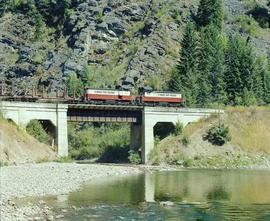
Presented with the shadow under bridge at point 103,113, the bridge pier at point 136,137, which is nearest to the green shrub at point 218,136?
the bridge pier at point 136,137

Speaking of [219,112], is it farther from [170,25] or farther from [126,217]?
[126,217]

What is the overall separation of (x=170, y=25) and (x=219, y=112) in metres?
53.5

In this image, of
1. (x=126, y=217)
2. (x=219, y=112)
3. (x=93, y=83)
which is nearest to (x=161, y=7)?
(x=93, y=83)

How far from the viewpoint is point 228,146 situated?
314 feet

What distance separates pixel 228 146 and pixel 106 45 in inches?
2776

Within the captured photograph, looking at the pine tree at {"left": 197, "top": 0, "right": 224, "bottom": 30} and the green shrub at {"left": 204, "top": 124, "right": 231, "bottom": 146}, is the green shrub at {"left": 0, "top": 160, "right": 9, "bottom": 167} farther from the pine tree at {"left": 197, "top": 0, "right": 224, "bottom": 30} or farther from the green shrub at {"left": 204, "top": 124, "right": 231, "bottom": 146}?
the pine tree at {"left": 197, "top": 0, "right": 224, "bottom": 30}

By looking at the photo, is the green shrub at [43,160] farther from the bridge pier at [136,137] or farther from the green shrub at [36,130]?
the bridge pier at [136,137]

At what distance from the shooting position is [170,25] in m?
151

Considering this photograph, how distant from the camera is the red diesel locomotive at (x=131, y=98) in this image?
93.2 metres

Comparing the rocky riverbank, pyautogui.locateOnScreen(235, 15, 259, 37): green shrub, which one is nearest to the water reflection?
the rocky riverbank

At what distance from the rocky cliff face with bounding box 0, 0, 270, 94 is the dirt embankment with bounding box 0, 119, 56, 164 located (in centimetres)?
5755

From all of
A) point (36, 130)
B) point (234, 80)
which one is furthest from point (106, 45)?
point (36, 130)

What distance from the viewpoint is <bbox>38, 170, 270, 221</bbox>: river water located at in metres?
38.9

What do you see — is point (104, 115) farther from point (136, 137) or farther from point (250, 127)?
point (250, 127)
